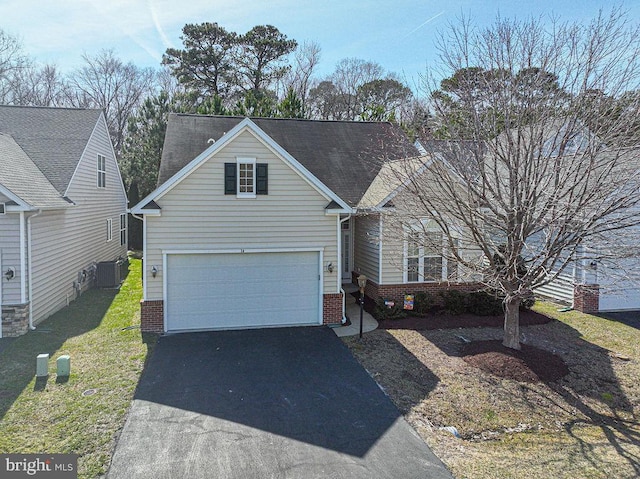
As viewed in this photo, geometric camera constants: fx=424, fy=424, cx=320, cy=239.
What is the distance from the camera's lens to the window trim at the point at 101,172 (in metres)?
17.6

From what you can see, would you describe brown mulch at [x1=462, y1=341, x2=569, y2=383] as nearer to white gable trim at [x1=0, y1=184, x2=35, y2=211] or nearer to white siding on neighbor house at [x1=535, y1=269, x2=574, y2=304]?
white siding on neighbor house at [x1=535, y1=269, x2=574, y2=304]

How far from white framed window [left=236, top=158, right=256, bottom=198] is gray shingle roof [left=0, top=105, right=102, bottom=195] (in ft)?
20.7

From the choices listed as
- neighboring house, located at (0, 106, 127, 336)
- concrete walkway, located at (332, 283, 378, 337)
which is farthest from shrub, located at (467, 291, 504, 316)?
neighboring house, located at (0, 106, 127, 336)

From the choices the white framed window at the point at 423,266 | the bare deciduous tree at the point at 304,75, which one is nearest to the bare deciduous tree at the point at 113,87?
the bare deciduous tree at the point at 304,75

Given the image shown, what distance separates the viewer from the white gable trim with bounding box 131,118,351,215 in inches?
410

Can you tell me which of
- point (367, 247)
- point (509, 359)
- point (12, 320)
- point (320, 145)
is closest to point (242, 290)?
point (367, 247)

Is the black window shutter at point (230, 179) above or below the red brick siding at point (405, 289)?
above

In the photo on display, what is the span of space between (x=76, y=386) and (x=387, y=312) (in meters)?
7.95

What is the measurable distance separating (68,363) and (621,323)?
14.2 m

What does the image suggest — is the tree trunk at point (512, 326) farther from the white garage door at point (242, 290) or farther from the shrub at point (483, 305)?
the white garage door at point (242, 290)

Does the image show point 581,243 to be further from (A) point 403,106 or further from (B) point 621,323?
(B) point 621,323

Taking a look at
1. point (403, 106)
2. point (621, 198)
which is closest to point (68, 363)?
point (403, 106)

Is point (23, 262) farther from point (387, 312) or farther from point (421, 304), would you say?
point (421, 304)

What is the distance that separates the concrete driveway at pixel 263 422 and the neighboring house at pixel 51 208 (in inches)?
167
